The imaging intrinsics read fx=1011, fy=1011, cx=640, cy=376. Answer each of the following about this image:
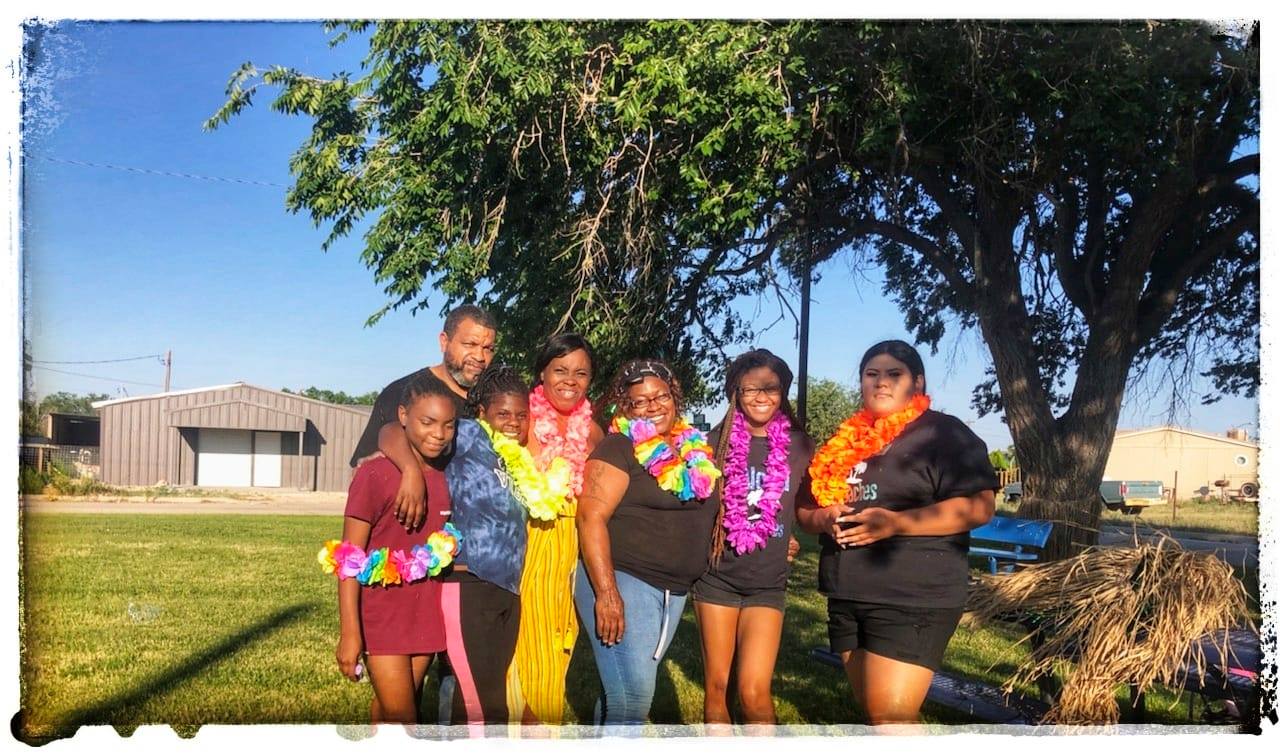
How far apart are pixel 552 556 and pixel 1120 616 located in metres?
2.18

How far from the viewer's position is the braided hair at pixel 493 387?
369cm

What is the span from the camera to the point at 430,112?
5.31m

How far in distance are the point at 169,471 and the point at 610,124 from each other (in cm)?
331

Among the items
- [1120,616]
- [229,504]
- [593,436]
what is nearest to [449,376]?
[593,436]

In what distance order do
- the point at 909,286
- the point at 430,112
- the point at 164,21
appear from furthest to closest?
the point at 909,286, the point at 430,112, the point at 164,21

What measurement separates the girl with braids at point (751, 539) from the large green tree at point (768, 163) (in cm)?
179

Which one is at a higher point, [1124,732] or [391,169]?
[391,169]

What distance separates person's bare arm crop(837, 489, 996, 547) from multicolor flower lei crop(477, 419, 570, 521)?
1.03 m

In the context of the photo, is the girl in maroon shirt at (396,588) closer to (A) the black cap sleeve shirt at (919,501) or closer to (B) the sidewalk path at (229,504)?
(A) the black cap sleeve shirt at (919,501)

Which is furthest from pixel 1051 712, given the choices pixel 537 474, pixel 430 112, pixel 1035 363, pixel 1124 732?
pixel 430 112

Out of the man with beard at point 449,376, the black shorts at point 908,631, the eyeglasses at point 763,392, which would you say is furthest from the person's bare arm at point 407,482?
the black shorts at point 908,631

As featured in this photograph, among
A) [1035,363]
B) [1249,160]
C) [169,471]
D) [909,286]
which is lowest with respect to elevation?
[169,471]

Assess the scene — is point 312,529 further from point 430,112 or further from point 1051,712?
point 1051,712

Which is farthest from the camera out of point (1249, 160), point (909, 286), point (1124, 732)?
point (909, 286)
